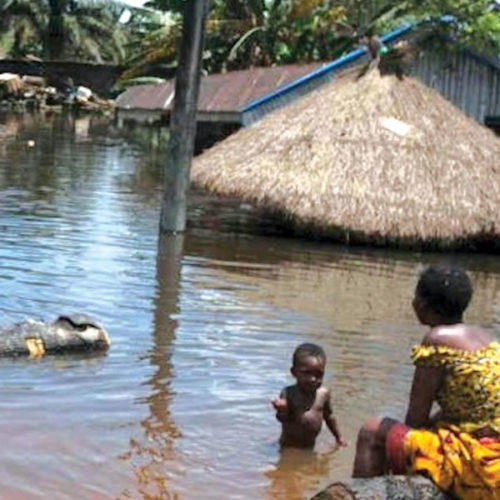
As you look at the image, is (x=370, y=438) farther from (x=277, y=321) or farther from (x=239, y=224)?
(x=239, y=224)

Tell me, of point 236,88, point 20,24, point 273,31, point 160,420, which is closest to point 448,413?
point 160,420

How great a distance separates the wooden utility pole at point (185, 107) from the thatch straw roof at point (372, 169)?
0.88 metres

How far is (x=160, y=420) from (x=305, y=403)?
96 cm

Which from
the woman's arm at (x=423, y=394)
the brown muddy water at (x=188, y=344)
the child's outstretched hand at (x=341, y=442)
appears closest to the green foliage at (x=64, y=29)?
the brown muddy water at (x=188, y=344)

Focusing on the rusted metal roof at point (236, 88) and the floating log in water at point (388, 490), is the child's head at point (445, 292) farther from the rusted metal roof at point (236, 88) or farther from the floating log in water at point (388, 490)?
the rusted metal roof at point (236, 88)

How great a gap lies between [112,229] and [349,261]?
3121 millimetres

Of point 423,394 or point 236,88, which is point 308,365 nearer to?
point 423,394

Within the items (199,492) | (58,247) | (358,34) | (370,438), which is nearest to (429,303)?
(370,438)

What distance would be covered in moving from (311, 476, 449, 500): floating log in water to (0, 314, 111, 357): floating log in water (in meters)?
3.75

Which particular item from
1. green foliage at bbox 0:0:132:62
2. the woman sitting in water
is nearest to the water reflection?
the woman sitting in water

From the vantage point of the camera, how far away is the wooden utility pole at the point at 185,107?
12.0 meters

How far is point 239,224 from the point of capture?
14.7 m

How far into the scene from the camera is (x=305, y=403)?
17.8 ft

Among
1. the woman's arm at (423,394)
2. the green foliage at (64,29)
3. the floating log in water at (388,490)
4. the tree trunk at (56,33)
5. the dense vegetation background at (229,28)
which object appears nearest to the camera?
the floating log in water at (388,490)
